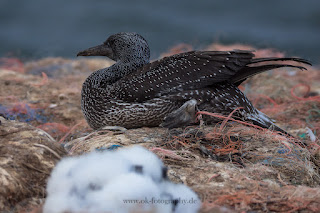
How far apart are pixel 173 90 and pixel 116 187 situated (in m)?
2.50

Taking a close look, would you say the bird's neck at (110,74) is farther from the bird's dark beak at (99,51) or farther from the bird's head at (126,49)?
the bird's dark beak at (99,51)

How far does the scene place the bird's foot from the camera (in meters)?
4.44

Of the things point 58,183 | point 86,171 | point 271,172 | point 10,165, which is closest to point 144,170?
point 86,171

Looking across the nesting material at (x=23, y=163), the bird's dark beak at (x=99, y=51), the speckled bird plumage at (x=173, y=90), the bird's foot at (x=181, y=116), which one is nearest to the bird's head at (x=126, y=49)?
the bird's dark beak at (x=99, y=51)

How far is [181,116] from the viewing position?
4445mm

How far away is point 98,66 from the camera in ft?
33.0

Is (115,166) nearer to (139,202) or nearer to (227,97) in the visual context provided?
(139,202)

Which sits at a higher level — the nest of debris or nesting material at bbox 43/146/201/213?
nesting material at bbox 43/146/201/213

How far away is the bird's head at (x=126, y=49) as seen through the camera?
514 cm

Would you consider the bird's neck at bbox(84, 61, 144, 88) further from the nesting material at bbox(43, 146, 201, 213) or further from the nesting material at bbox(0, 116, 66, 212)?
the nesting material at bbox(43, 146, 201, 213)

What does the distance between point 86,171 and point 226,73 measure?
269 cm

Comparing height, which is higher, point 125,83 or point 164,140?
point 125,83

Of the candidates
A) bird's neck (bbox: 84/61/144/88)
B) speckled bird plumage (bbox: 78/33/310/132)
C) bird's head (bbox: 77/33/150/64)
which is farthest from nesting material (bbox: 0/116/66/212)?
bird's head (bbox: 77/33/150/64)

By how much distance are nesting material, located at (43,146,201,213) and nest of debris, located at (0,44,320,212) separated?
10.6 inches
